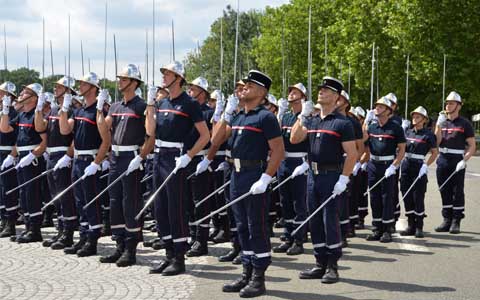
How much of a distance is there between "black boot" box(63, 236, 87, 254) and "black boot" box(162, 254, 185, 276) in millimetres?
1917

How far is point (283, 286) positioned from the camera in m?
7.76

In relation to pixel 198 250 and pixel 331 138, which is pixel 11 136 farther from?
pixel 331 138

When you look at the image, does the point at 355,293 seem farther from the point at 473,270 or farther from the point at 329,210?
the point at 473,270

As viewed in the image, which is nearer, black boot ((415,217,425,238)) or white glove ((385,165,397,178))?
white glove ((385,165,397,178))

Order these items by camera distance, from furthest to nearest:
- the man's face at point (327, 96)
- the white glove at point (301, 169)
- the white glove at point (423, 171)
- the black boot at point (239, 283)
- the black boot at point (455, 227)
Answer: the black boot at point (455, 227) → the white glove at point (423, 171) → the white glove at point (301, 169) → the man's face at point (327, 96) → the black boot at point (239, 283)

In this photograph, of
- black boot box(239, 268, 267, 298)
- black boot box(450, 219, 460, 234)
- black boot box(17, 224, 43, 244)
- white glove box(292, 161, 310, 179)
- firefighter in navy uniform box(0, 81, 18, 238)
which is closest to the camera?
black boot box(239, 268, 267, 298)

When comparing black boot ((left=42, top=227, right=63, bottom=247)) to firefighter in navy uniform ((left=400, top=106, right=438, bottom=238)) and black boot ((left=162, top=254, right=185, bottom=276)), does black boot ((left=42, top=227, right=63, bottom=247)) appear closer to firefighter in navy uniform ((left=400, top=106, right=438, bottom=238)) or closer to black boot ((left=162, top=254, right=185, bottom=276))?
black boot ((left=162, top=254, right=185, bottom=276))

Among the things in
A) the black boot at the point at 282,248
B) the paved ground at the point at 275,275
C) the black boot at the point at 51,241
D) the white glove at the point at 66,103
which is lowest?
the paved ground at the point at 275,275

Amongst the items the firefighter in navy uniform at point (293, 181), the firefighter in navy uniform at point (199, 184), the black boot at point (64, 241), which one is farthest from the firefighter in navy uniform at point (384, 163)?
the black boot at point (64, 241)

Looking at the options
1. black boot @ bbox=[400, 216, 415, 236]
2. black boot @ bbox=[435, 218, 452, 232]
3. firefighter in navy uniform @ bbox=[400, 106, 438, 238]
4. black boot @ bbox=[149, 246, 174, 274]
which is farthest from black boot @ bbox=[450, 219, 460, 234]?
black boot @ bbox=[149, 246, 174, 274]

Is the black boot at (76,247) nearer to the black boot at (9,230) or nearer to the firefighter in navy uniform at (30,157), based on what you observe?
the firefighter in navy uniform at (30,157)

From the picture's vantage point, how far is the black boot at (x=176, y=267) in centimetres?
827

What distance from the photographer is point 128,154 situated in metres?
8.85

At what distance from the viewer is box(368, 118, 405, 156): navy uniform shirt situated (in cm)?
1100
